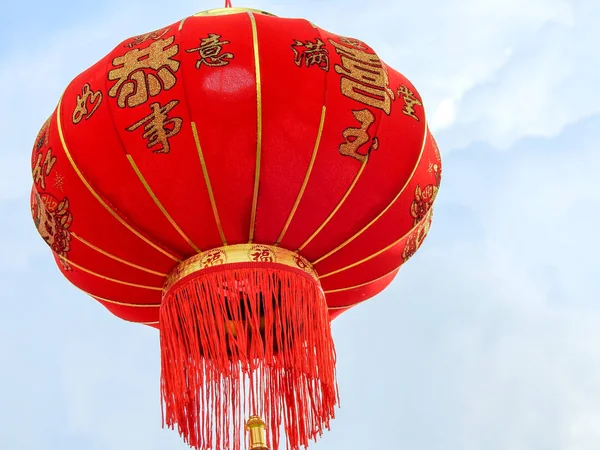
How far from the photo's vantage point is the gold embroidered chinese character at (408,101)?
3990 millimetres

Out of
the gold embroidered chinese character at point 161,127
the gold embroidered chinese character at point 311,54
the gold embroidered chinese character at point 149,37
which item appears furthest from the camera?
the gold embroidered chinese character at point 149,37

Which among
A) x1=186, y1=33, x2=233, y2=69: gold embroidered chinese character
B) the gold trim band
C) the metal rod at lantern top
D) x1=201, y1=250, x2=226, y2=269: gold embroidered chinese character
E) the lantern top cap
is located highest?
the lantern top cap

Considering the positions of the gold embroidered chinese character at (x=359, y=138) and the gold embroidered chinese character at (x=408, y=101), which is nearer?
the gold embroidered chinese character at (x=359, y=138)

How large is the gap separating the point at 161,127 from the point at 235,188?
28 cm

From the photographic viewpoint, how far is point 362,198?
3875mm

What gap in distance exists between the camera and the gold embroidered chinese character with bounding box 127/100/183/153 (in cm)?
370

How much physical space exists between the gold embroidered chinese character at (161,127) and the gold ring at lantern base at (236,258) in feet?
1.26

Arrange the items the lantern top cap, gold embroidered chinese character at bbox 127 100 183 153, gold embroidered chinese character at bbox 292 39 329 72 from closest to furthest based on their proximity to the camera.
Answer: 1. gold embroidered chinese character at bbox 127 100 183 153
2. gold embroidered chinese character at bbox 292 39 329 72
3. the lantern top cap

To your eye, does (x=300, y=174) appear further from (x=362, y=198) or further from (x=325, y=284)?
(x=325, y=284)

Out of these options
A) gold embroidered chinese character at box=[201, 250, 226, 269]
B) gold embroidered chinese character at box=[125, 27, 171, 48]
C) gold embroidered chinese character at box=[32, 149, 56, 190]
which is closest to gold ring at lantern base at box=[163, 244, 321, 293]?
gold embroidered chinese character at box=[201, 250, 226, 269]

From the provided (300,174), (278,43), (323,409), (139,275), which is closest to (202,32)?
(278,43)

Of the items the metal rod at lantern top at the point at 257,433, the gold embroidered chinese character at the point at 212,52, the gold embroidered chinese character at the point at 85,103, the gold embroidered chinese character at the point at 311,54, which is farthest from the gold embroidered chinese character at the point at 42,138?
the metal rod at lantern top at the point at 257,433

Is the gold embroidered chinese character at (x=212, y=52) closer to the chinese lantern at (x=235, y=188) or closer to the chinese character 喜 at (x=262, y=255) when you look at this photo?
the chinese lantern at (x=235, y=188)

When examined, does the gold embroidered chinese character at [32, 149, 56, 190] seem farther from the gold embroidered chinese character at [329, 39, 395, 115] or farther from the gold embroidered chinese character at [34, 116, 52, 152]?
the gold embroidered chinese character at [329, 39, 395, 115]
